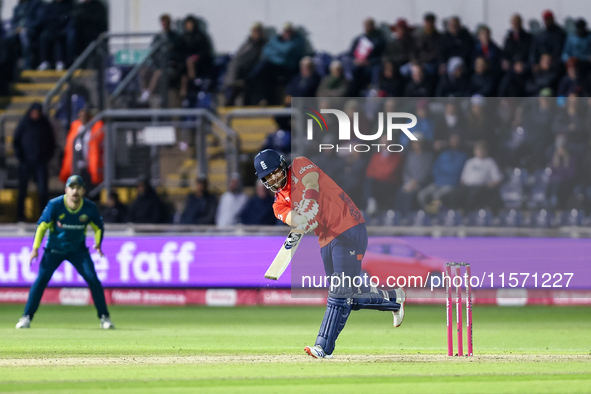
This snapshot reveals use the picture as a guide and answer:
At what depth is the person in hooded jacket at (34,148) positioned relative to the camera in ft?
64.5

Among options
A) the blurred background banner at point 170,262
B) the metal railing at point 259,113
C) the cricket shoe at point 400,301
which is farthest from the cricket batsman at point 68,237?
the cricket shoe at point 400,301

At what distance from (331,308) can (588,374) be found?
242cm

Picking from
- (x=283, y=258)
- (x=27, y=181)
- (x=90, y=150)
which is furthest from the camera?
(x=27, y=181)

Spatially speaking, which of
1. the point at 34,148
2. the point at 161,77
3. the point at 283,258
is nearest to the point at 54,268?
the point at 283,258

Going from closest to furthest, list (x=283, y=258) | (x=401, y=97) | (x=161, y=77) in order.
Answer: (x=283, y=258)
(x=401, y=97)
(x=161, y=77)

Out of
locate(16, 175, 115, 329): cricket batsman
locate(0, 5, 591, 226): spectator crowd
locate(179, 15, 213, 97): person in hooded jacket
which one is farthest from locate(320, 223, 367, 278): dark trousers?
locate(179, 15, 213, 97): person in hooded jacket

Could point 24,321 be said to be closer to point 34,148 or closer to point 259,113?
point 34,148

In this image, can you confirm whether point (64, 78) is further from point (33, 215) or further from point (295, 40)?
point (295, 40)

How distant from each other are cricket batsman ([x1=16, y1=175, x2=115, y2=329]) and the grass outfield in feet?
1.81

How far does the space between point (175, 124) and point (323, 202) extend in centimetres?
1044

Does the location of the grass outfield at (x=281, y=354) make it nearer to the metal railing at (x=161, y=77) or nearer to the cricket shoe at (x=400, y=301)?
the cricket shoe at (x=400, y=301)

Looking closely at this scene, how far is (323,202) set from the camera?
9.44 metres

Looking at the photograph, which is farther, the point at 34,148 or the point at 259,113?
the point at 34,148

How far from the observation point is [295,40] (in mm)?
20938
